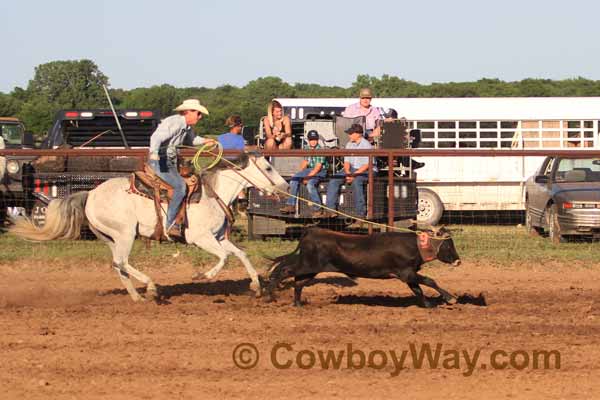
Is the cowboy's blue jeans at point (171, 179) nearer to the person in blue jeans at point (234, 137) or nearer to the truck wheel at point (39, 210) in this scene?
the person in blue jeans at point (234, 137)

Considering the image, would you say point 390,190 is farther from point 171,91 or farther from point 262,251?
point 171,91

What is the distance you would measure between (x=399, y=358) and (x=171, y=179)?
13.6ft

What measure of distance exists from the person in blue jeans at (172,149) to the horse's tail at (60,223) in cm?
101

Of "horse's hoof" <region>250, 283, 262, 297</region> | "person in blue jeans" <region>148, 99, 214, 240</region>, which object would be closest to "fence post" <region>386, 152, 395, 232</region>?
"horse's hoof" <region>250, 283, 262, 297</region>

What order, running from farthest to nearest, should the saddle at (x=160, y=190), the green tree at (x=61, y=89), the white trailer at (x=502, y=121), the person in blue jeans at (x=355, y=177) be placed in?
1. the green tree at (x=61, y=89)
2. the white trailer at (x=502, y=121)
3. the person in blue jeans at (x=355, y=177)
4. the saddle at (x=160, y=190)

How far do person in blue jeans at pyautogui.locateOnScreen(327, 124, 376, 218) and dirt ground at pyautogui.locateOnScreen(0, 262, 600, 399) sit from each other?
215 cm

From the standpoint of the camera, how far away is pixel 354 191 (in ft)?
49.7

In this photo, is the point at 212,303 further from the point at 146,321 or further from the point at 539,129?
the point at 539,129

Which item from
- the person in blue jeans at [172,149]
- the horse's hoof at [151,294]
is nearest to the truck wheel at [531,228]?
the person in blue jeans at [172,149]

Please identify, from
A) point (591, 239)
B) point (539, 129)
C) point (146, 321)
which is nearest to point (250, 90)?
point (539, 129)

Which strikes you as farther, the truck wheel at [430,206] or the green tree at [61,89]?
the green tree at [61,89]

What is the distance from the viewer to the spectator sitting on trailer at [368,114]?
52.0 ft

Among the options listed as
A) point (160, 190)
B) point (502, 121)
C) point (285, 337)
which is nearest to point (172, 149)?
point (160, 190)

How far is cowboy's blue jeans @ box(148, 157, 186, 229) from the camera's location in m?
11.1
